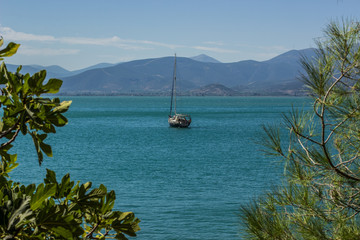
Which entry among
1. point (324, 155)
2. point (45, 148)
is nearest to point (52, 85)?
point (45, 148)

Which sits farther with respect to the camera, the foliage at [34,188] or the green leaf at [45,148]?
the green leaf at [45,148]

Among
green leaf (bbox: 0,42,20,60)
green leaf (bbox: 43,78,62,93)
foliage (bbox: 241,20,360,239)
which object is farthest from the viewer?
foliage (bbox: 241,20,360,239)

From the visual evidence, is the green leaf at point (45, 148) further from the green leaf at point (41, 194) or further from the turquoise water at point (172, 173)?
the turquoise water at point (172, 173)

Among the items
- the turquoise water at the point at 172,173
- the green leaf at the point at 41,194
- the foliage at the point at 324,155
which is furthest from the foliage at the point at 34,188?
the turquoise water at the point at 172,173

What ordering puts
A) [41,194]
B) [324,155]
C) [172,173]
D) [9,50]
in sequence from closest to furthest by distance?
[41,194] < [9,50] < [324,155] < [172,173]

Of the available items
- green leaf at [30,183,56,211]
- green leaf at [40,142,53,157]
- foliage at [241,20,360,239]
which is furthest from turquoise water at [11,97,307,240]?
green leaf at [30,183,56,211]

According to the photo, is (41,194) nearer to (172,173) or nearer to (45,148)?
(45,148)

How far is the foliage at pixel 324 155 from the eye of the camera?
358 cm

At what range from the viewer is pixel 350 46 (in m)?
3.63

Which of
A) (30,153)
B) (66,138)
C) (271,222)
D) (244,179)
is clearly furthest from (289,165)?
(66,138)

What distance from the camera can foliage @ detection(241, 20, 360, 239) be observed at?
3584 millimetres

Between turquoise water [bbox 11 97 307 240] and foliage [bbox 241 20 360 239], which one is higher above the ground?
foliage [bbox 241 20 360 239]

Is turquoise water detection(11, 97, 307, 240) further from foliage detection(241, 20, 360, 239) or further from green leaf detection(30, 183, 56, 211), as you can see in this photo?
green leaf detection(30, 183, 56, 211)

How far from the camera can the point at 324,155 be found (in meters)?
3.78
